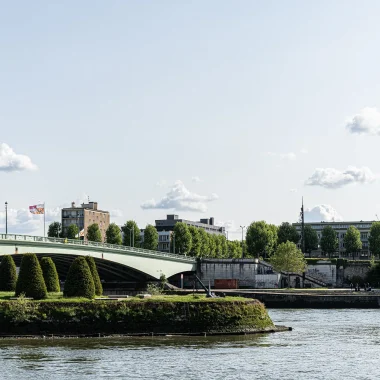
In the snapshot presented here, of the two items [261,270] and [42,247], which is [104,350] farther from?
[261,270]

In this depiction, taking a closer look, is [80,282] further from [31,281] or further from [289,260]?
[289,260]

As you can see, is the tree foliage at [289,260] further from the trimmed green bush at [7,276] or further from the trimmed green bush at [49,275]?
the trimmed green bush at [7,276]

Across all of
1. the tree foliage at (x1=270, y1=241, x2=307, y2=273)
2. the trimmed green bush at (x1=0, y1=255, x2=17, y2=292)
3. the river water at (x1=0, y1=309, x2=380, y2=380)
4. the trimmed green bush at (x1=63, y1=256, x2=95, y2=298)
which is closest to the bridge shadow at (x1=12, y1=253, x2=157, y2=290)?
the tree foliage at (x1=270, y1=241, x2=307, y2=273)

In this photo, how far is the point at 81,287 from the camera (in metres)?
80.2

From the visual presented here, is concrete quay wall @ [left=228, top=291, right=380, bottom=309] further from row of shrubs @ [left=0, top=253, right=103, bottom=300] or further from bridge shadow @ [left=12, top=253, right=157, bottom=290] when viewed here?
row of shrubs @ [left=0, top=253, right=103, bottom=300]

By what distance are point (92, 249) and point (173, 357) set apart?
66.3 meters

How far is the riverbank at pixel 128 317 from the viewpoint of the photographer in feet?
243

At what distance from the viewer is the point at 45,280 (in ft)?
284

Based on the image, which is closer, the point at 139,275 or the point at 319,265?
the point at 139,275

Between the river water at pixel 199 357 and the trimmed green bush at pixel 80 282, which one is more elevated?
the trimmed green bush at pixel 80 282

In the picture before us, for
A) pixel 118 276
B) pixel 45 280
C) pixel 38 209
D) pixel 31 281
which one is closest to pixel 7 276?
pixel 45 280

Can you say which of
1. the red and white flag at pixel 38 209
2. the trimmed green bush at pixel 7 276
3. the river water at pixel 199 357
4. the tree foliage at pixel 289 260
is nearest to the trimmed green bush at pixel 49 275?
the trimmed green bush at pixel 7 276

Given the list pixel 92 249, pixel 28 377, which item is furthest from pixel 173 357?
pixel 92 249

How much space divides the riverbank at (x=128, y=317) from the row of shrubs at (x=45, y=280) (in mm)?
3055
